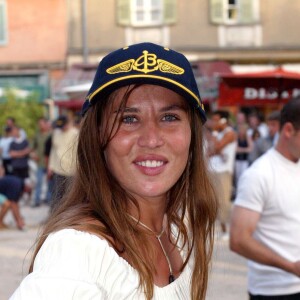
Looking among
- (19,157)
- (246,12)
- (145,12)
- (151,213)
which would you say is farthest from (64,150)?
(246,12)

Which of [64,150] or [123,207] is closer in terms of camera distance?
[123,207]

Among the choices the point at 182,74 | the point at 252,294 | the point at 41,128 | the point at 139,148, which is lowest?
the point at 41,128

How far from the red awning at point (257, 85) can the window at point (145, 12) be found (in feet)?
44.1

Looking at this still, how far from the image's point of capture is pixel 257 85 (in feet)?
40.8

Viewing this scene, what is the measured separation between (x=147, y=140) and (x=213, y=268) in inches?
206

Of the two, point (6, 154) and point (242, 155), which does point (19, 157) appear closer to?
point (6, 154)

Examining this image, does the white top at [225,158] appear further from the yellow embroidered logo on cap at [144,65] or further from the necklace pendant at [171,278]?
the yellow embroidered logo on cap at [144,65]

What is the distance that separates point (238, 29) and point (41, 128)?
1331 centimetres

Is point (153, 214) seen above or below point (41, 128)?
above

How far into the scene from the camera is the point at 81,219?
1911mm

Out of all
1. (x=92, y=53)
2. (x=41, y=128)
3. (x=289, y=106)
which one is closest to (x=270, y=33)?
(x=92, y=53)

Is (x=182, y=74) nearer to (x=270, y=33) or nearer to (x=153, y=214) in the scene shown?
(x=153, y=214)

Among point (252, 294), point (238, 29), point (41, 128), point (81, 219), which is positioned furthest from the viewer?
point (238, 29)

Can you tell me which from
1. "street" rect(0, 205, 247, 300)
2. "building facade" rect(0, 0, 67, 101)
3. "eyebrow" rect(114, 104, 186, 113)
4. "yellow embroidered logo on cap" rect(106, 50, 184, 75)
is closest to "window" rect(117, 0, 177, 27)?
"building facade" rect(0, 0, 67, 101)
